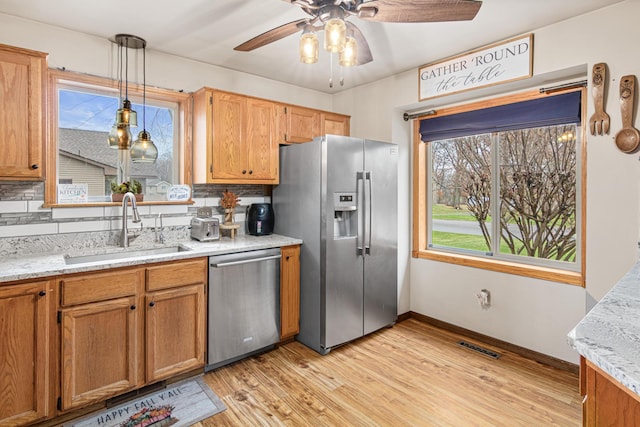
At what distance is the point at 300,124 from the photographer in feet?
11.3

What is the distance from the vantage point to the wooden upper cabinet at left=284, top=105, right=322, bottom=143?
336cm

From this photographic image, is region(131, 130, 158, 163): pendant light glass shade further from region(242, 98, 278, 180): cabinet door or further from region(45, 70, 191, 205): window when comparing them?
region(242, 98, 278, 180): cabinet door

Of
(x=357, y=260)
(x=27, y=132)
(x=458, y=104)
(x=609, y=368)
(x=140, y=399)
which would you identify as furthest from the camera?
(x=458, y=104)

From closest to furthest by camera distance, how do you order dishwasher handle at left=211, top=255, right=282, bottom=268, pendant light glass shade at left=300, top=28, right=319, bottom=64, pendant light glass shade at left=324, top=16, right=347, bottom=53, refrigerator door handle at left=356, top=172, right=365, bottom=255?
1. pendant light glass shade at left=324, top=16, right=347, bottom=53
2. pendant light glass shade at left=300, top=28, right=319, bottom=64
3. dishwasher handle at left=211, top=255, right=282, bottom=268
4. refrigerator door handle at left=356, top=172, right=365, bottom=255

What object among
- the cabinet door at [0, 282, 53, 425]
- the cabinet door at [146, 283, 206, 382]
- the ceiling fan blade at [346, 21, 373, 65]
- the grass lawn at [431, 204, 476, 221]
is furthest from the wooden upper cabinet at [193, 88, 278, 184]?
the grass lawn at [431, 204, 476, 221]

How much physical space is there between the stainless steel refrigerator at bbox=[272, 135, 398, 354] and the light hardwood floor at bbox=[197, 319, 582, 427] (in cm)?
29

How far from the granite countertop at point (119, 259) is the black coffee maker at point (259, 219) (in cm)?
7

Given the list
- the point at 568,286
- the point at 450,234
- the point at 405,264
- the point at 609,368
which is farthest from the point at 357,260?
the point at 609,368

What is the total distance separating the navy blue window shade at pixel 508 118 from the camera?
2.66m

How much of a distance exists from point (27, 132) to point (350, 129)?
9.42ft

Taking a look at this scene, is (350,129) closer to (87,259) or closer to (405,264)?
(405,264)

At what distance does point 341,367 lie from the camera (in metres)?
2.73

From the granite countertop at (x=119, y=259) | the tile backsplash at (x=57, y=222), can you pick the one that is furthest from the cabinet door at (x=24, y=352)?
the tile backsplash at (x=57, y=222)

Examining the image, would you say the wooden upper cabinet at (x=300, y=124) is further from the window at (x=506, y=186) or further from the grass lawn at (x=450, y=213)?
the grass lawn at (x=450, y=213)
